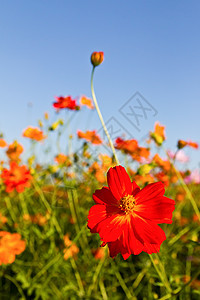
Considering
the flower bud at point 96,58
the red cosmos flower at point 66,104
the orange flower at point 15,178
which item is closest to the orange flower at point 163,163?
the red cosmos flower at point 66,104

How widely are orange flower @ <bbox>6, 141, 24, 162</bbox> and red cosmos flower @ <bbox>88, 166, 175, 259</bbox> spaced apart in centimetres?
80

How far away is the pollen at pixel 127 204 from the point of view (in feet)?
1.27

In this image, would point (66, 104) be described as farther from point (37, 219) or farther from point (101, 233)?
point (101, 233)

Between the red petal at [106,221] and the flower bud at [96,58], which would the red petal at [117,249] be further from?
the flower bud at [96,58]

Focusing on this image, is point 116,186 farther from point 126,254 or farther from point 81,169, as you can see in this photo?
point 81,169

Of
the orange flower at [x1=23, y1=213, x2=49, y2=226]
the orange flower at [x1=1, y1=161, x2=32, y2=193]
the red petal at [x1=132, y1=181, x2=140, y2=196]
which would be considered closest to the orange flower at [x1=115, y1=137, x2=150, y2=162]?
the orange flower at [x1=1, y1=161, x2=32, y2=193]

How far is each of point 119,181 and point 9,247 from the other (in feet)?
1.89

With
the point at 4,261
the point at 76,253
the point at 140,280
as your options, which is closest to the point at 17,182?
the point at 4,261

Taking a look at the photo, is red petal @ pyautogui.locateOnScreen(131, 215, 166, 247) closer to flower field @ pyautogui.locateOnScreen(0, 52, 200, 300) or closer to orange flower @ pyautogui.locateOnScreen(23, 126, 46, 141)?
flower field @ pyautogui.locateOnScreen(0, 52, 200, 300)

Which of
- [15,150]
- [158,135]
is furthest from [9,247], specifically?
[158,135]

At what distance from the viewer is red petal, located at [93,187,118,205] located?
39 centimetres

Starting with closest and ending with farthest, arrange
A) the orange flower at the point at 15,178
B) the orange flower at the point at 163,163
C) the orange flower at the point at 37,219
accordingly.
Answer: the orange flower at the point at 15,178 → the orange flower at the point at 163,163 → the orange flower at the point at 37,219

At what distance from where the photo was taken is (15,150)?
1.13 m

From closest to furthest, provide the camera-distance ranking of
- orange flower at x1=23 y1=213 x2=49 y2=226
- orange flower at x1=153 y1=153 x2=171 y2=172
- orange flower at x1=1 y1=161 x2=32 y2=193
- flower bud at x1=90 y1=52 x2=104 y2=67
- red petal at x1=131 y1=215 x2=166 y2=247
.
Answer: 1. red petal at x1=131 y1=215 x2=166 y2=247
2. flower bud at x1=90 y1=52 x2=104 y2=67
3. orange flower at x1=1 y1=161 x2=32 y2=193
4. orange flower at x1=153 y1=153 x2=171 y2=172
5. orange flower at x1=23 y1=213 x2=49 y2=226
